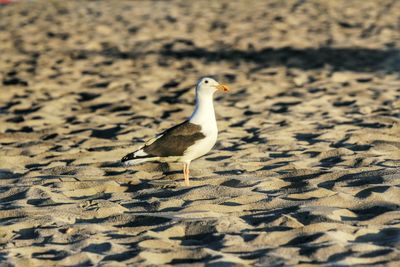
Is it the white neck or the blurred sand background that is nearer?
the blurred sand background

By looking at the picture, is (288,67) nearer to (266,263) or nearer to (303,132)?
(303,132)

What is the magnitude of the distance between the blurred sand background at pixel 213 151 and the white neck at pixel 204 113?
50 cm

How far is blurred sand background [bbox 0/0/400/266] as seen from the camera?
5.68 m

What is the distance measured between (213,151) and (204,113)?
4.47 feet

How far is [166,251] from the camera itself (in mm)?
5543

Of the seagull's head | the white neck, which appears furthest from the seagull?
the seagull's head

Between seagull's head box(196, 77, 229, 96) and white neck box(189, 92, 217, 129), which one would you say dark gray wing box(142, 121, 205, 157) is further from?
seagull's head box(196, 77, 229, 96)

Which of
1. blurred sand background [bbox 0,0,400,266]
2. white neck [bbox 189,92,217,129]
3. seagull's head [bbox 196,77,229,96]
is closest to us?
blurred sand background [bbox 0,0,400,266]

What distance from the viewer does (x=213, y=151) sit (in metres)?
8.85

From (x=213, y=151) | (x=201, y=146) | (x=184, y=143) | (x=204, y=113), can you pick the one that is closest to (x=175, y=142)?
(x=184, y=143)

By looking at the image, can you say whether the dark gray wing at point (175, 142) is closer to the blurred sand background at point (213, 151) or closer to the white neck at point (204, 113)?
the white neck at point (204, 113)

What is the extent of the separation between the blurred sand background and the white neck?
1.63 ft

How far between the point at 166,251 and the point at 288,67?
9722mm

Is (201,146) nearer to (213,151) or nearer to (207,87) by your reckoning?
(207,87)
